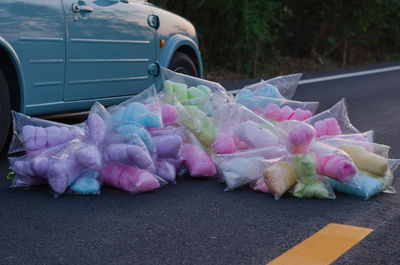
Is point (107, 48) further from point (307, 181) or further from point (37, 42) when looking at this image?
point (307, 181)

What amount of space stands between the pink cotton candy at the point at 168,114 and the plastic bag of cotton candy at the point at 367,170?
950 mm

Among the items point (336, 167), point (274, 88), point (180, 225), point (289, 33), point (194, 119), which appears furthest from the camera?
point (289, 33)

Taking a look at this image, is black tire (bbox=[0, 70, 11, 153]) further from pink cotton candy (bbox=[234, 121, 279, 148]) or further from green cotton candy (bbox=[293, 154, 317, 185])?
green cotton candy (bbox=[293, 154, 317, 185])

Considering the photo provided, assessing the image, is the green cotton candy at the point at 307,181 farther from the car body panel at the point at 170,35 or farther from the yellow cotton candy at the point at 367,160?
the car body panel at the point at 170,35

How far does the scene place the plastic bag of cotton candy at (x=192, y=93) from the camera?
175 inches

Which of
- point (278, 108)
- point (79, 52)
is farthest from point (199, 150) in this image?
point (79, 52)

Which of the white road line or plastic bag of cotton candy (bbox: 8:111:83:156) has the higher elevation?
plastic bag of cotton candy (bbox: 8:111:83:156)

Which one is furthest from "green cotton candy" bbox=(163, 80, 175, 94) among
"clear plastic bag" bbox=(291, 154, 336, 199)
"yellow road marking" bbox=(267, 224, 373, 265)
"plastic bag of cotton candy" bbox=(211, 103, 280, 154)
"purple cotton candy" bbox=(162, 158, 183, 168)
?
"yellow road marking" bbox=(267, 224, 373, 265)

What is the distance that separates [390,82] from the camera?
10844 mm

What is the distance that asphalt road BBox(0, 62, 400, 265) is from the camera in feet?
9.20

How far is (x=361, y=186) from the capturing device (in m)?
3.73

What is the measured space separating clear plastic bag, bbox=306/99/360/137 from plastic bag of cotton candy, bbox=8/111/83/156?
1516 millimetres

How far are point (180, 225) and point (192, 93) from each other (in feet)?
5.25

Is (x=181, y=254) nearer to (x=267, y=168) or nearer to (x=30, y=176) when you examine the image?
(x=267, y=168)
